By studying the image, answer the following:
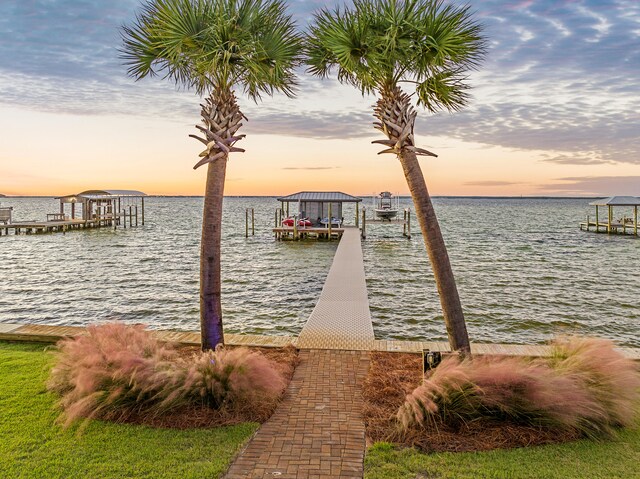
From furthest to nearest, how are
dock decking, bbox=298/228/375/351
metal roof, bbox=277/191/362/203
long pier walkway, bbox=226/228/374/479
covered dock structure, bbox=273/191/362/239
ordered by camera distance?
metal roof, bbox=277/191/362/203 < covered dock structure, bbox=273/191/362/239 < dock decking, bbox=298/228/375/351 < long pier walkway, bbox=226/228/374/479

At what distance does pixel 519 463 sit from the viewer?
4.33 metres

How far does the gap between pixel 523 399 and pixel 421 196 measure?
290 centimetres

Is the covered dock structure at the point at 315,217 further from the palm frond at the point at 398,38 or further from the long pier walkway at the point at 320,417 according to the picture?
the palm frond at the point at 398,38

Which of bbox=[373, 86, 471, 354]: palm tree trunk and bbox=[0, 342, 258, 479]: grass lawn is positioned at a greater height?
bbox=[373, 86, 471, 354]: palm tree trunk

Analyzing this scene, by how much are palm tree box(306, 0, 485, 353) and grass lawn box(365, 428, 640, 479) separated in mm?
2042

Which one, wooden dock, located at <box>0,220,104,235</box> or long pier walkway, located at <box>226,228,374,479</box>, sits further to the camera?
wooden dock, located at <box>0,220,104,235</box>

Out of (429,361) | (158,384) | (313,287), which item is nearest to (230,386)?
(158,384)

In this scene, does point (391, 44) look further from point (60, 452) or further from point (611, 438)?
point (60, 452)

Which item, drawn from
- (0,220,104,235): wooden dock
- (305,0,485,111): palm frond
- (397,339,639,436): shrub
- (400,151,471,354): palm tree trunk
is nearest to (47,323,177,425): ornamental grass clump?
(397,339,639,436): shrub

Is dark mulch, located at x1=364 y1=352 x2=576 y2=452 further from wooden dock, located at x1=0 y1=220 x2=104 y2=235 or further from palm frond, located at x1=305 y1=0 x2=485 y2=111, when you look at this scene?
wooden dock, located at x1=0 y1=220 x2=104 y2=235

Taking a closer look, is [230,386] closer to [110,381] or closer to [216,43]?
[110,381]

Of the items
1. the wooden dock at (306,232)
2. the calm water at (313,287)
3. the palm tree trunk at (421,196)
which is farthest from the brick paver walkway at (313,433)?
the wooden dock at (306,232)

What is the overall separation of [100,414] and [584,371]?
19.0ft

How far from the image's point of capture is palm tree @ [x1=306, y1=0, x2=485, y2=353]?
20.0ft
